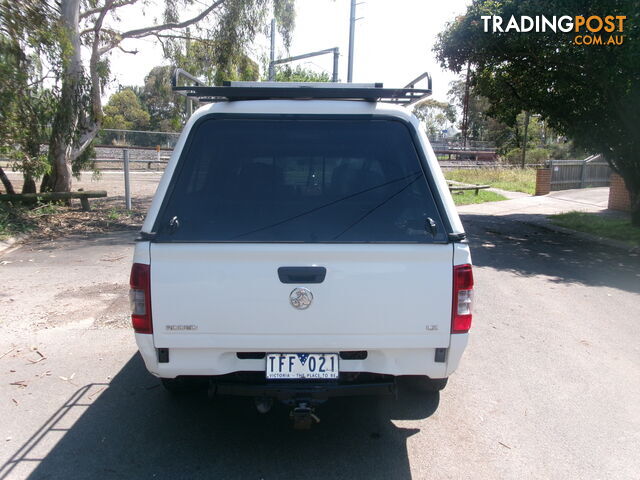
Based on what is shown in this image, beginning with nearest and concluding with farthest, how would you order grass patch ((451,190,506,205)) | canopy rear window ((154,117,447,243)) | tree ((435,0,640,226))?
canopy rear window ((154,117,447,243))
tree ((435,0,640,226))
grass patch ((451,190,506,205))

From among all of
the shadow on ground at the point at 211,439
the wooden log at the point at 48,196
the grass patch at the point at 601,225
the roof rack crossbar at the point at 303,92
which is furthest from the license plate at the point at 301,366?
the wooden log at the point at 48,196

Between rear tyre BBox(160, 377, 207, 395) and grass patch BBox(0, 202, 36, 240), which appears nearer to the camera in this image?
rear tyre BBox(160, 377, 207, 395)

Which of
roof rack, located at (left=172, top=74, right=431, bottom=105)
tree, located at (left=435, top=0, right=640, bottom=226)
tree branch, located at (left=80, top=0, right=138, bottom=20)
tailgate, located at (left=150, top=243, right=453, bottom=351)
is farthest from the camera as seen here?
tree branch, located at (left=80, top=0, right=138, bottom=20)

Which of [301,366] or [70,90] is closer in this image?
[301,366]

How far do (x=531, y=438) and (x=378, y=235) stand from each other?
5.98ft

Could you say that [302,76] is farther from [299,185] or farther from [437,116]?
[437,116]

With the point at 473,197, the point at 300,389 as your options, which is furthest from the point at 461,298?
the point at 473,197

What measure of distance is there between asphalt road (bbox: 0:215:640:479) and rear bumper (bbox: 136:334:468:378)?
612 millimetres

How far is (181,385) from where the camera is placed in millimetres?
3795

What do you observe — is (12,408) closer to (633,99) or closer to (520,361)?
(520,361)

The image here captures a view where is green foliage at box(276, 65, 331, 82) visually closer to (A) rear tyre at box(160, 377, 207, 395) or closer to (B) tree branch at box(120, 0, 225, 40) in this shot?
(B) tree branch at box(120, 0, 225, 40)

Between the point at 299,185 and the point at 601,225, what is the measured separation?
1191 cm

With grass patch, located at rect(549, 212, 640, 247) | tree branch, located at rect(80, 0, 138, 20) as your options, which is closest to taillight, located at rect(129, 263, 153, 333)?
grass patch, located at rect(549, 212, 640, 247)

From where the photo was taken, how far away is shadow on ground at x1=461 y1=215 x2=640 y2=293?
8.58 m
